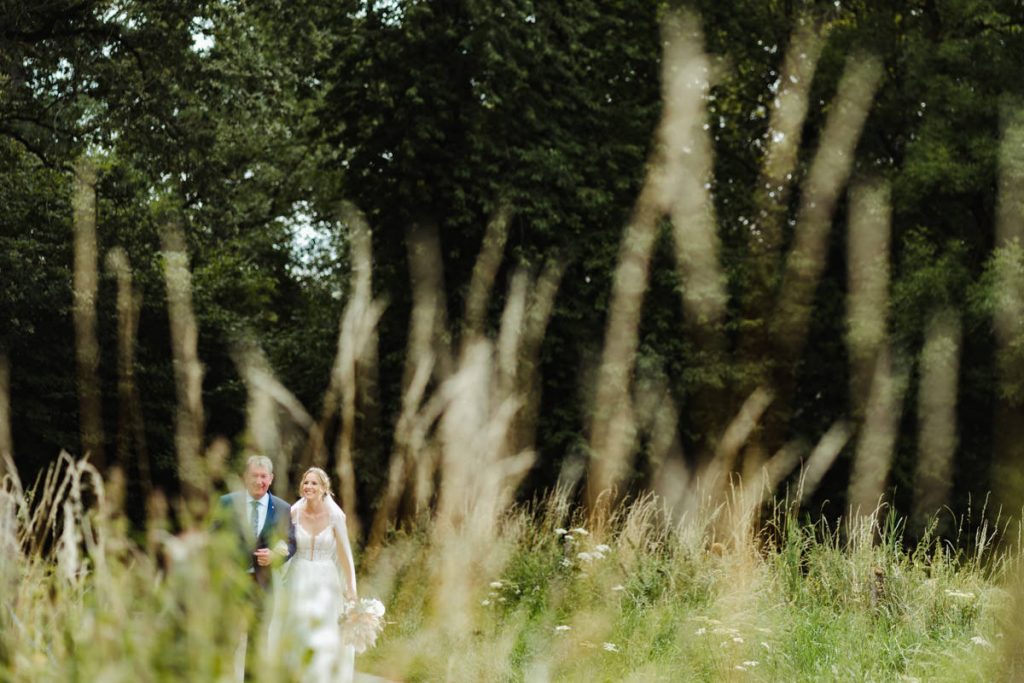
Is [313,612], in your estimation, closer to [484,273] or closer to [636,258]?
[484,273]

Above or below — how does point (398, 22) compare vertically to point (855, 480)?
above

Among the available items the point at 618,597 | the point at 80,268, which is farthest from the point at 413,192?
the point at 618,597

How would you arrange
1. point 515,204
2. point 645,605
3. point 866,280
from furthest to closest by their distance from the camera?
1. point 866,280
2. point 515,204
3. point 645,605

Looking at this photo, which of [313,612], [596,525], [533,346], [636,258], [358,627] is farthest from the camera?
[636,258]

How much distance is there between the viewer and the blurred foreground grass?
552cm

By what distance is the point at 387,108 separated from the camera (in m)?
16.1

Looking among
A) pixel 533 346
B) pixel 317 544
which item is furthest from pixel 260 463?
pixel 533 346

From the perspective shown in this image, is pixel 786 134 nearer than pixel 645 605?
No

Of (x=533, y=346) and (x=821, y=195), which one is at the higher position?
(x=821, y=195)

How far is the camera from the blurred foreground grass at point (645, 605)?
5.52 meters

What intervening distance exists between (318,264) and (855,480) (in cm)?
1081

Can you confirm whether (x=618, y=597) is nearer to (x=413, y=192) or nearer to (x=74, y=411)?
(x=413, y=192)

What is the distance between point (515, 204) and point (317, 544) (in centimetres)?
1000

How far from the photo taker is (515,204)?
15938mm
